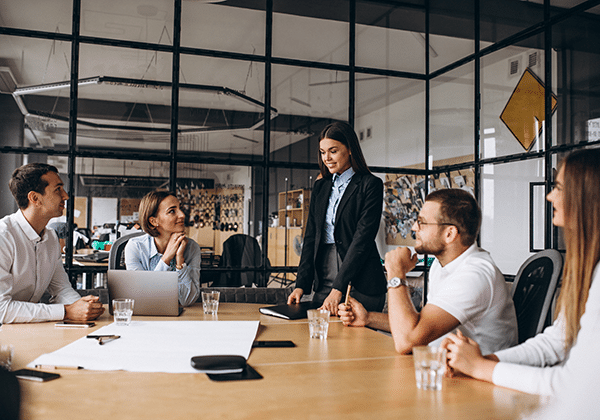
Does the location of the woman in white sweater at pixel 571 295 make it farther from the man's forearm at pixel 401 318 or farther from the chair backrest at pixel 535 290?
the chair backrest at pixel 535 290

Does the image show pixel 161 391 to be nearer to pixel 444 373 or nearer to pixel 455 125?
pixel 444 373

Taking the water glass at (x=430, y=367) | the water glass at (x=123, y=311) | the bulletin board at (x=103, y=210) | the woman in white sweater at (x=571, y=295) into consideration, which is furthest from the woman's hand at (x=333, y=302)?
the bulletin board at (x=103, y=210)

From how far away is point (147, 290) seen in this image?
2102mm

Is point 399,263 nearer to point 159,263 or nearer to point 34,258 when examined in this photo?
point 159,263

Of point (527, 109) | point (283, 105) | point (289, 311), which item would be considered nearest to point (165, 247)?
point (289, 311)

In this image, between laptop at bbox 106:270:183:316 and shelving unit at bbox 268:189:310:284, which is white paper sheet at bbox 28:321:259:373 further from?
shelving unit at bbox 268:189:310:284

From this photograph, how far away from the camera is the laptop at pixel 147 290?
2080 millimetres

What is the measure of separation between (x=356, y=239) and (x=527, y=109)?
1731 mm

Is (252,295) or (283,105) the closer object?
(252,295)

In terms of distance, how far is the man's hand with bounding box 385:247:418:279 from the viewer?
1733mm

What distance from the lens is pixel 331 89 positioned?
12.5 ft

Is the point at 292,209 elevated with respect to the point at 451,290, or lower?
elevated

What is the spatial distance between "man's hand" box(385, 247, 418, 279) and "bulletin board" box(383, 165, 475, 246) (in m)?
2.20

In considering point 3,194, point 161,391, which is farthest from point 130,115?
point 161,391
